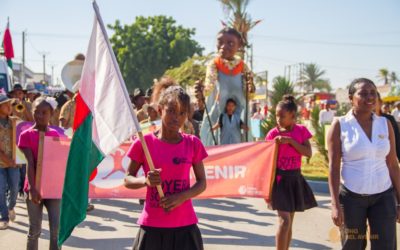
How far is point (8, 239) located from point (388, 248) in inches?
182

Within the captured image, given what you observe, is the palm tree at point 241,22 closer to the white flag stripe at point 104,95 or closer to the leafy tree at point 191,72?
the white flag stripe at point 104,95

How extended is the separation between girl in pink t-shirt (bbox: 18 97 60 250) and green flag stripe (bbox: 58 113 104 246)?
3.76 feet

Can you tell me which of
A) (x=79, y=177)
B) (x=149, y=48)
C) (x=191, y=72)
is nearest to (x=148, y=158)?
(x=79, y=177)

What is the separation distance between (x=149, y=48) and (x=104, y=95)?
157 feet

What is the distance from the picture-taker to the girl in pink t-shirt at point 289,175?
5055mm

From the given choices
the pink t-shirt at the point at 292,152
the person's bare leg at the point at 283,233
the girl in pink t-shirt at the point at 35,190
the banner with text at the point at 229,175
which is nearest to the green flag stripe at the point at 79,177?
the girl in pink t-shirt at the point at 35,190

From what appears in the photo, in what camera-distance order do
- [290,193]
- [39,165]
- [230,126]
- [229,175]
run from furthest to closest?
[230,126] → [229,175] → [290,193] → [39,165]

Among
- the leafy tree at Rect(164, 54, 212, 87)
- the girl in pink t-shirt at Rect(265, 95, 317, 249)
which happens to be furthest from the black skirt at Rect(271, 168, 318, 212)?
the leafy tree at Rect(164, 54, 212, 87)

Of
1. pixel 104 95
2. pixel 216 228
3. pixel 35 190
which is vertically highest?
pixel 104 95

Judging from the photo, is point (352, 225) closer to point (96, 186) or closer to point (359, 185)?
point (359, 185)

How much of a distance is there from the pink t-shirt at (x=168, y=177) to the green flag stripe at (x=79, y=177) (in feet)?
1.09

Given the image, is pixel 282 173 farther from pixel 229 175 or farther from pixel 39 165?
pixel 39 165

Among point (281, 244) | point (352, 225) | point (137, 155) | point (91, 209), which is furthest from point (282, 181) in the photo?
point (91, 209)

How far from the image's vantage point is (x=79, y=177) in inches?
139
